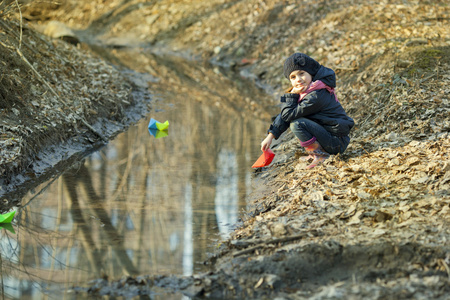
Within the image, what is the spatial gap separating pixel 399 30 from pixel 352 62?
6.62ft

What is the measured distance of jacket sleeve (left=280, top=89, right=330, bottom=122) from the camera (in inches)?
234

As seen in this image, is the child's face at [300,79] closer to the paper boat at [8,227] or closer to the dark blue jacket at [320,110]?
the dark blue jacket at [320,110]

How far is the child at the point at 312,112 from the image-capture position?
19.5 feet

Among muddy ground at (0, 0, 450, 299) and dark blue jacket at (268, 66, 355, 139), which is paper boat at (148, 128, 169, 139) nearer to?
muddy ground at (0, 0, 450, 299)

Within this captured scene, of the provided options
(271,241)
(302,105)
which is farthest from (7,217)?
(302,105)

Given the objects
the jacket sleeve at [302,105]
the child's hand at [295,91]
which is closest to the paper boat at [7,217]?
the jacket sleeve at [302,105]

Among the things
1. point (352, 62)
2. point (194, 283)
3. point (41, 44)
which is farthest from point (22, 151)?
point (352, 62)

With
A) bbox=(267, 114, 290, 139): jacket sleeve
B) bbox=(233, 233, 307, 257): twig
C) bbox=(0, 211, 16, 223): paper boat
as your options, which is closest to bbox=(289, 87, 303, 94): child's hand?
bbox=(267, 114, 290, 139): jacket sleeve

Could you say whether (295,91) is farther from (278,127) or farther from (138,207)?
(138,207)

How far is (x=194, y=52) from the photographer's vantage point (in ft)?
65.2

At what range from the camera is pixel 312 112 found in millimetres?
6070

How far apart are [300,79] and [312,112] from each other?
430 millimetres

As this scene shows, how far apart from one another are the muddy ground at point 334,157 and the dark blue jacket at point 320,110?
1.38 feet

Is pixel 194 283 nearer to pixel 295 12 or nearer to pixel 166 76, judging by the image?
pixel 166 76
